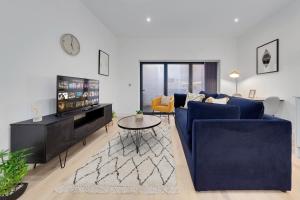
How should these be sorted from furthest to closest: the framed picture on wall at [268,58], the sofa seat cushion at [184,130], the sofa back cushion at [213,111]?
the framed picture on wall at [268,58] < the sofa seat cushion at [184,130] < the sofa back cushion at [213,111]

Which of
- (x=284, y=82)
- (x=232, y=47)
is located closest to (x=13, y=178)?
(x=284, y=82)

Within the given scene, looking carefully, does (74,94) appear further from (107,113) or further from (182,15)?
(182,15)

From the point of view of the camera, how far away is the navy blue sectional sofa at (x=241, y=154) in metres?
1.51

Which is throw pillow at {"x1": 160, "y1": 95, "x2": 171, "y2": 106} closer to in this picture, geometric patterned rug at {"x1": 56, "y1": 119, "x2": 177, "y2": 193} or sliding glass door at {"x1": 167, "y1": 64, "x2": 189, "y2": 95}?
sliding glass door at {"x1": 167, "y1": 64, "x2": 189, "y2": 95}

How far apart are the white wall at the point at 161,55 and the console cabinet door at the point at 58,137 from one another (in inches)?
140

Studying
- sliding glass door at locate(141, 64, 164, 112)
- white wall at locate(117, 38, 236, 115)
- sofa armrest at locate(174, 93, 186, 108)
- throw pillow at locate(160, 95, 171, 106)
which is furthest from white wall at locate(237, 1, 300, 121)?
sliding glass door at locate(141, 64, 164, 112)

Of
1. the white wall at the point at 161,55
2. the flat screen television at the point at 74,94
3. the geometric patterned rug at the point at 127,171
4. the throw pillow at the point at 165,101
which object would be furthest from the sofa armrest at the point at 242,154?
the white wall at the point at 161,55

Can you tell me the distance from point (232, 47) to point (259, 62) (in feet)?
4.72

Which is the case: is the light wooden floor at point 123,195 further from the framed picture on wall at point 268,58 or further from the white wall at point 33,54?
the framed picture on wall at point 268,58

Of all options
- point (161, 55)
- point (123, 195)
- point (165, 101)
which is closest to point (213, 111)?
point (123, 195)

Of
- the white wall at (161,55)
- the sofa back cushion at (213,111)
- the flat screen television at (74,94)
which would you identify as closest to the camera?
the sofa back cushion at (213,111)

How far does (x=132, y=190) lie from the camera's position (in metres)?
→ 1.63

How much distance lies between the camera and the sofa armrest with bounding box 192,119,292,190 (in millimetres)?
1510

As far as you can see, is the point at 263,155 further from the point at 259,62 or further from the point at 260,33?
the point at 260,33
